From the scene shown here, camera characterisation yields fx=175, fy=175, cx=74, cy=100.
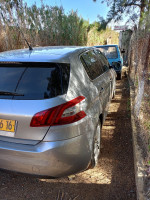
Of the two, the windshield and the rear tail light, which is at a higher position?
the windshield

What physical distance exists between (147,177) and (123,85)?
5.54 m

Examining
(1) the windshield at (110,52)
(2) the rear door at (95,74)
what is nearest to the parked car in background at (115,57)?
(1) the windshield at (110,52)

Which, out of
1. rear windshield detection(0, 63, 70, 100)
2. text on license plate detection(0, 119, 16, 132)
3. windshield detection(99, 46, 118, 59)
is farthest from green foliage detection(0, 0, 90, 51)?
text on license plate detection(0, 119, 16, 132)

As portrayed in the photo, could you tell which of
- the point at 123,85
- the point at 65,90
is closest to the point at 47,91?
the point at 65,90

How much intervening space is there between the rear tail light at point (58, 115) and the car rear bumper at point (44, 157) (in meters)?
0.20

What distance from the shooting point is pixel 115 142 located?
10.5 ft

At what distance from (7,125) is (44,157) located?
51cm

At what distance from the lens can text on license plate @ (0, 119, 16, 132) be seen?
71.4 inches

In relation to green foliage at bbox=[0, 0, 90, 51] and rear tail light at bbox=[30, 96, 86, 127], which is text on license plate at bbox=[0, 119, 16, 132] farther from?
green foliage at bbox=[0, 0, 90, 51]

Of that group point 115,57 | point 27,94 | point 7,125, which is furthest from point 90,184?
point 115,57

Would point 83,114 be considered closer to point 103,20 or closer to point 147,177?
point 147,177

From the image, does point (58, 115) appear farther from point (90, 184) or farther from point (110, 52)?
point (110, 52)

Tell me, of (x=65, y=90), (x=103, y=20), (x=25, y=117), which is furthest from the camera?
(x=103, y=20)

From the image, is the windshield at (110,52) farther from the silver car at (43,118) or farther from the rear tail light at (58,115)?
the rear tail light at (58,115)
